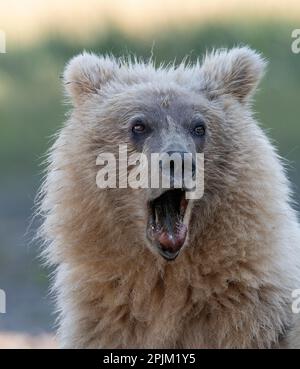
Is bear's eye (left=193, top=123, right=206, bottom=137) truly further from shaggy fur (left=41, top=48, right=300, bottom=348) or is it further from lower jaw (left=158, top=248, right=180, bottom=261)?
lower jaw (left=158, top=248, right=180, bottom=261)

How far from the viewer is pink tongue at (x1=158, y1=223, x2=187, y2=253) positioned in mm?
8484

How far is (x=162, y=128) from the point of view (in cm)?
877

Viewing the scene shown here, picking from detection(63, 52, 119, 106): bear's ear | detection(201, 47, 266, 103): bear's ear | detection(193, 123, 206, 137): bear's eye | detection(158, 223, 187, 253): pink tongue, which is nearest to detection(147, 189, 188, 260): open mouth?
detection(158, 223, 187, 253): pink tongue

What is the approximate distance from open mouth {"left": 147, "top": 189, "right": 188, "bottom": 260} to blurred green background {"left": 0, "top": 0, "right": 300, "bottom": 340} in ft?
19.6

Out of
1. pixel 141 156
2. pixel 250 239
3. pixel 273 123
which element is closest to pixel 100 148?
pixel 141 156

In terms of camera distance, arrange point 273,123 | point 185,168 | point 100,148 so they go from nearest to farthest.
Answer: point 185,168
point 100,148
point 273,123

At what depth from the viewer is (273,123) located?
587 inches

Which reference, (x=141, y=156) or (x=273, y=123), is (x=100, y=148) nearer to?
(x=141, y=156)

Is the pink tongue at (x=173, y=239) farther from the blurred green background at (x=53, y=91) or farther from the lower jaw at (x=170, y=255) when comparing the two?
the blurred green background at (x=53, y=91)

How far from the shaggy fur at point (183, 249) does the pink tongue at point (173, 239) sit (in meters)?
0.20

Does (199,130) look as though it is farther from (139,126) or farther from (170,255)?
(170,255)

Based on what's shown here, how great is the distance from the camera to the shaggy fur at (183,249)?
28.7ft

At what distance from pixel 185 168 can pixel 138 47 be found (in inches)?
274

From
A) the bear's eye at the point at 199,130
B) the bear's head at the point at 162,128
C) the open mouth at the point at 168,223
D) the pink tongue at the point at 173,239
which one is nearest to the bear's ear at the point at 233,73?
the bear's head at the point at 162,128
